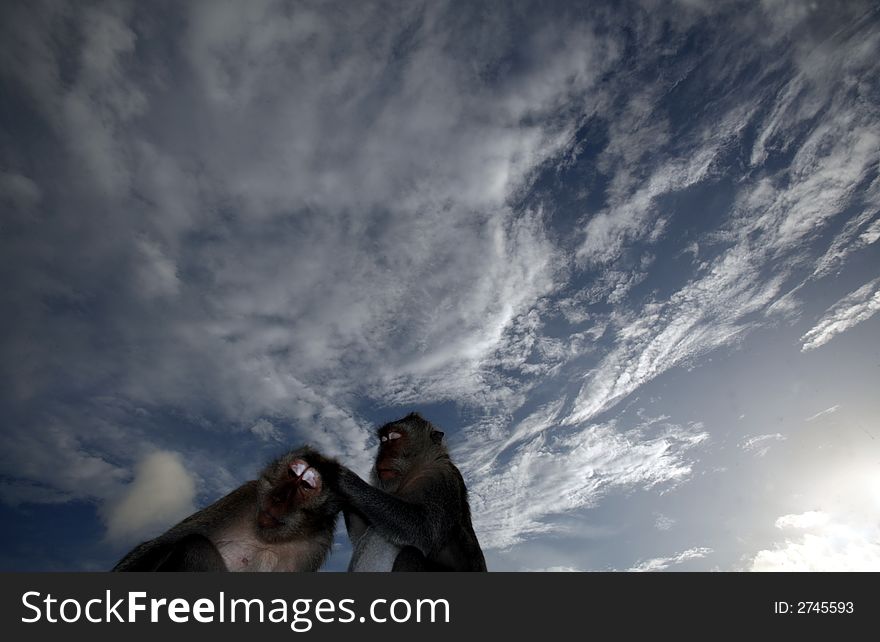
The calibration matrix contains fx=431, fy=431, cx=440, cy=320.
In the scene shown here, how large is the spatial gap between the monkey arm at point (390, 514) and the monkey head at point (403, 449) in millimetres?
1599

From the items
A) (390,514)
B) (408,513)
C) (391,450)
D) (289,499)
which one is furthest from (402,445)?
(289,499)

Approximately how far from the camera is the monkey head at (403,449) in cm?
670

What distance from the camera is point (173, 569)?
147 inches

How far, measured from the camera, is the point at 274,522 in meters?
4.62

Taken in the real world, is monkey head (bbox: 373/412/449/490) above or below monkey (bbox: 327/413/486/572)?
above

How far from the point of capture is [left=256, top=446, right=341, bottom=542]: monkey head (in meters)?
4.63

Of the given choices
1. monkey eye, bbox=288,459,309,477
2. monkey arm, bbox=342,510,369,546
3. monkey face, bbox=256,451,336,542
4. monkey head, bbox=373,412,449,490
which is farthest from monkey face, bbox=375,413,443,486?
monkey eye, bbox=288,459,309,477

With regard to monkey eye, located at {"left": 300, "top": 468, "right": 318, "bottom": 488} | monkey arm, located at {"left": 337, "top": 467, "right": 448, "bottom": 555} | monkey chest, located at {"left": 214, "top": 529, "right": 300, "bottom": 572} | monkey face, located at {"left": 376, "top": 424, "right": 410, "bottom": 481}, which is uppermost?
monkey face, located at {"left": 376, "top": 424, "right": 410, "bottom": 481}

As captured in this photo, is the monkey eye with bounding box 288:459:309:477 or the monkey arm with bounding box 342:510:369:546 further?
the monkey arm with bounding box 342:510:369:546

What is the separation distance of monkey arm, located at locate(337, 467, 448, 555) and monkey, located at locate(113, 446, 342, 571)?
0.36 metres

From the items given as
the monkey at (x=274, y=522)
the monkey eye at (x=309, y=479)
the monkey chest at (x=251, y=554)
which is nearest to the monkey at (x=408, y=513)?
the monkey eye at (x=309, y=479)

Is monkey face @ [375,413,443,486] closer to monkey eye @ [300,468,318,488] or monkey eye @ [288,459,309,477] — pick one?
monkey eye @ [300,468,318,488]

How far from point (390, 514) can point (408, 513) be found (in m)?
0.28
